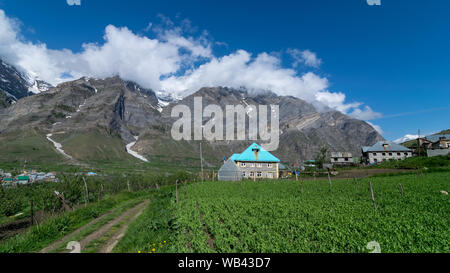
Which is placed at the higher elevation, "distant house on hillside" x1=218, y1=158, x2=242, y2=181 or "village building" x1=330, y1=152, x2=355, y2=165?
"village building" x1=330, y1=152, x2=355, y2=165

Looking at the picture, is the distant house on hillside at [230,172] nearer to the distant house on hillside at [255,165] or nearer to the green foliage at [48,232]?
the distant house on hillside at [255,165]

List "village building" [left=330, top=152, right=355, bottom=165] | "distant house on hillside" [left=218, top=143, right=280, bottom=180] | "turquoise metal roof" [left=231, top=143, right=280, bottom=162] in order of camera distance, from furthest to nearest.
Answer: "village building" [left=330, top=152, right=355, bottom=165], "turquoise metal roof" [left=231, top=143, right=280, bottom=162], "distant house on hillside" [left=218, top=143, right=280, bottom=180]

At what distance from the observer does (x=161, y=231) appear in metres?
12.7

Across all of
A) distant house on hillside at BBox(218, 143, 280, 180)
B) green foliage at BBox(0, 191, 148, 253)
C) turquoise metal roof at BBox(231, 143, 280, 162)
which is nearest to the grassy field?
green foliage at BBox(0, 191, 148, 253)

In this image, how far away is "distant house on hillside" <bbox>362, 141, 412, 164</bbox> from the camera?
80.1m

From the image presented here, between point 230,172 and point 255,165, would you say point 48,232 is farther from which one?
point 255,165

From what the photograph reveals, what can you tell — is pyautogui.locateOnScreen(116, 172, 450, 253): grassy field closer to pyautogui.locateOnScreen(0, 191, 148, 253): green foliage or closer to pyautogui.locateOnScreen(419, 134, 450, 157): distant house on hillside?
pyautogui.locateOnScreen(0, 191, 148, 253): green foliage

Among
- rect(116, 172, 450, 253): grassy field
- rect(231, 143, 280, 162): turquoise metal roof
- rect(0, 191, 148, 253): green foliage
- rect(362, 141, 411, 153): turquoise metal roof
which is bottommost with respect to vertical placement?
rect(0, 191, 148, 253): green foliage

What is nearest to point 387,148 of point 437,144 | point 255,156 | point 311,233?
point 437,144

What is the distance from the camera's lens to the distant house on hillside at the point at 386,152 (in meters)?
80.1

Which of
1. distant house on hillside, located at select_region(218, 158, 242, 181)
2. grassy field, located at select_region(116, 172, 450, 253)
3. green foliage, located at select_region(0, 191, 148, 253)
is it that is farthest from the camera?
distant house on hillside, located at select_region(218, 158, 242, 181)

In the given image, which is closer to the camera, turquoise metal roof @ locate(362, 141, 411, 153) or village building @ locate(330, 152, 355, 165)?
turquoise metal roof @ locate(362, 141, 411, 153)
